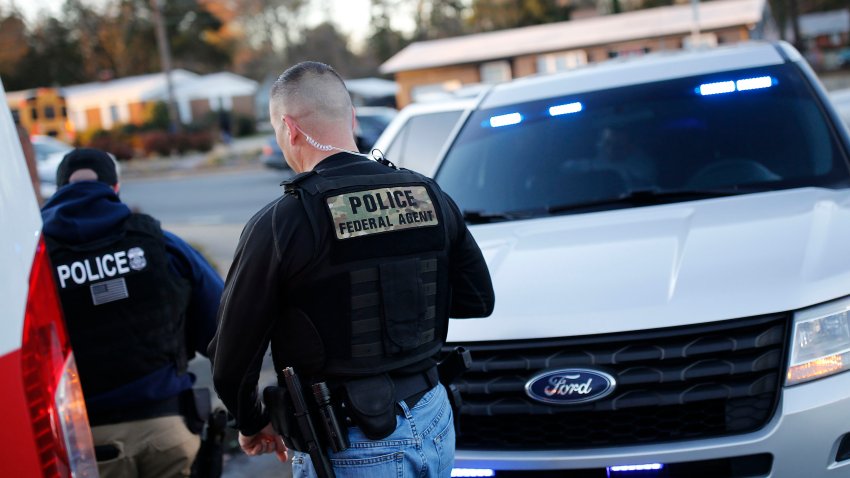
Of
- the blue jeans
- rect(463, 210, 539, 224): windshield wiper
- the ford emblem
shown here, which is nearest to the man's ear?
the blue jeans

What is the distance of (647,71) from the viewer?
4.48m

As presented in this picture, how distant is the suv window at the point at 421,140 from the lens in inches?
194

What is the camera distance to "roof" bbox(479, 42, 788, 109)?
4.35 m

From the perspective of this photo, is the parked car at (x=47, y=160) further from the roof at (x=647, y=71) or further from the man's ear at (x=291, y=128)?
the man's ear at (x=291, y=128)

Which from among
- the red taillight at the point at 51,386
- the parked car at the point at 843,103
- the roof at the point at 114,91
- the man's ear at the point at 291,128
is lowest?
the roof at the point at 114,91

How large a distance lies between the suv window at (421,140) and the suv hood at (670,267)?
1.27 metres

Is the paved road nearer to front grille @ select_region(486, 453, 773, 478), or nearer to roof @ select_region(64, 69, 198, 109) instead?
front grille @ select_region(486, 453, 773, 478)

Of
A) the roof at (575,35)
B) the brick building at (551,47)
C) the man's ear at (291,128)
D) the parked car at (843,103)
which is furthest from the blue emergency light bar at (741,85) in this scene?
the brick building at (551,47)

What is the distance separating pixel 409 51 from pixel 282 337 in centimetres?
3962

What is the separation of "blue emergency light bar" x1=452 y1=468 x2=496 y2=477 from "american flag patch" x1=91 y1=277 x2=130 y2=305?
1.22m

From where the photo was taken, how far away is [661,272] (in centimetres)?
306

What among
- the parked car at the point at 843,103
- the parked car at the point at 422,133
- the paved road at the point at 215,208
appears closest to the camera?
the parked car at the point at 422,133

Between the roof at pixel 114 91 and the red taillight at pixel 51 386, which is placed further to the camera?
the roof at pixel 114 91

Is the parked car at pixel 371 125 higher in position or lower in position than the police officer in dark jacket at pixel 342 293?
lower
